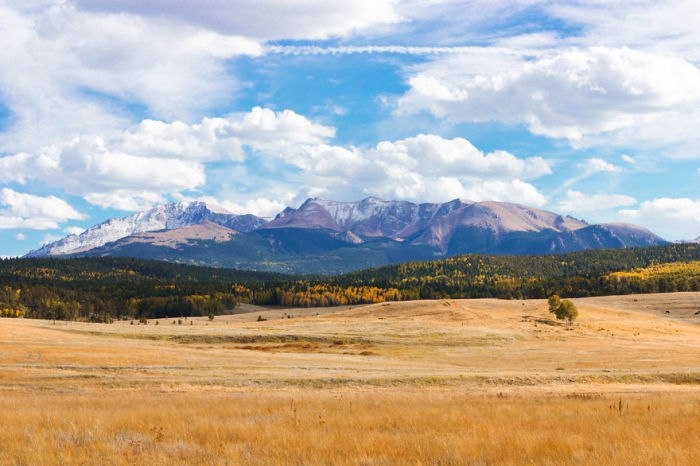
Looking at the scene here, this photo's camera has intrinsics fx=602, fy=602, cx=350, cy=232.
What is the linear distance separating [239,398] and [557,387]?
717 inches

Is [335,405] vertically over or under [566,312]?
over

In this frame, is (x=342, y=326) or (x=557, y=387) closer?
(x=557, y=387)

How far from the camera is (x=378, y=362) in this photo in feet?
178

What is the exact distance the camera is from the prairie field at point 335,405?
45.5 feet

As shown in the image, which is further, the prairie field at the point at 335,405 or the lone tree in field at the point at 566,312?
the lone tree in field at the point at 566,312

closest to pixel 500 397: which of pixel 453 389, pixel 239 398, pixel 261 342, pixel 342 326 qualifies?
pixel 453 389

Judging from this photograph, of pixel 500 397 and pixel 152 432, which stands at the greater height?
pixel 152 432

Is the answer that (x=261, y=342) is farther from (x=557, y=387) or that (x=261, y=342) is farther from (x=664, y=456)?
(x=664, y=456)

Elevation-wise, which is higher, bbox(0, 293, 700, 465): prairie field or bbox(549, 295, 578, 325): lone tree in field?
bbox(0, 293, 700, 465): prairie field

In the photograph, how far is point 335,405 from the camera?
79.1 feet

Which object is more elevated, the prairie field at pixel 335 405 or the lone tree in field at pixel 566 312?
the prairie field at pixel 335 405

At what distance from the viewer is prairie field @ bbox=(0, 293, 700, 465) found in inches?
547

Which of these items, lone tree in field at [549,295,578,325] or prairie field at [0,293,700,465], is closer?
prairie field at [0,293,700,465]

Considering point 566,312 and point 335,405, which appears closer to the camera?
point 335,405
